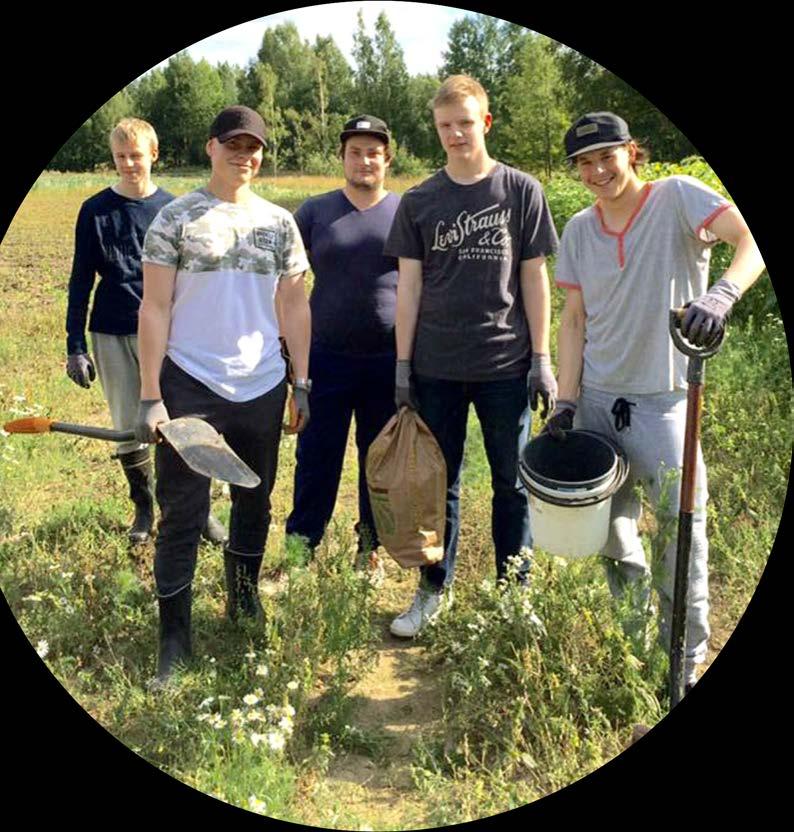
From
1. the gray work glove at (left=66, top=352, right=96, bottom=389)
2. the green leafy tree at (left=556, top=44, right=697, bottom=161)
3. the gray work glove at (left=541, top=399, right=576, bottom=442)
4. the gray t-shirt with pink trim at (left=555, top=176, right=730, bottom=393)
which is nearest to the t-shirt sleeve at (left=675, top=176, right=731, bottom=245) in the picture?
the gray t-shirt with pink trim at (left=555, top=176, right=730, bottom=393)

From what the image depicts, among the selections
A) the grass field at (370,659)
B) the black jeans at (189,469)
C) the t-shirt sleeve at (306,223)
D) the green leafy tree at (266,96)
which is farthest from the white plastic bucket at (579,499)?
the green leafy tree at (266,96)

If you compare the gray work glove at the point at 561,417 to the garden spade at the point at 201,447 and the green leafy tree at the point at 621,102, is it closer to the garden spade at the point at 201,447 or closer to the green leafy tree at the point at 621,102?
the garden spade at the point at 201,447

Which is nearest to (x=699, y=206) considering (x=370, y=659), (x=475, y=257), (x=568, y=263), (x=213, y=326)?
(x=568, y=263)

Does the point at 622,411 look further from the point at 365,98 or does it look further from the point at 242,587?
the point at 365,98

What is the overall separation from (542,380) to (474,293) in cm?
39

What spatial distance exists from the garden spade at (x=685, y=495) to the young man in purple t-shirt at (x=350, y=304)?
50.1 inches

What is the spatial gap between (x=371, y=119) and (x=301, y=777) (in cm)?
232

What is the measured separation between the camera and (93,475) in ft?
15.1

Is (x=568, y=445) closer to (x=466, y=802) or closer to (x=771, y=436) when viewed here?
(x=466, y=802)

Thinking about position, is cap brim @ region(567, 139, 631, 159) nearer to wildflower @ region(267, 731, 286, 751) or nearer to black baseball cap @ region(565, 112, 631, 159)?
black baseball cap @ region(565, 112, 631, 159)

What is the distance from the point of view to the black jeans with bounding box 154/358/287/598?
2.62m

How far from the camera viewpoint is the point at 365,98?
340 cm

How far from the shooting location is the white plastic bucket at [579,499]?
248cm

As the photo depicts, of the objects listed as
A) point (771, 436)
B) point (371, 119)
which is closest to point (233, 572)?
point (371, 119)
